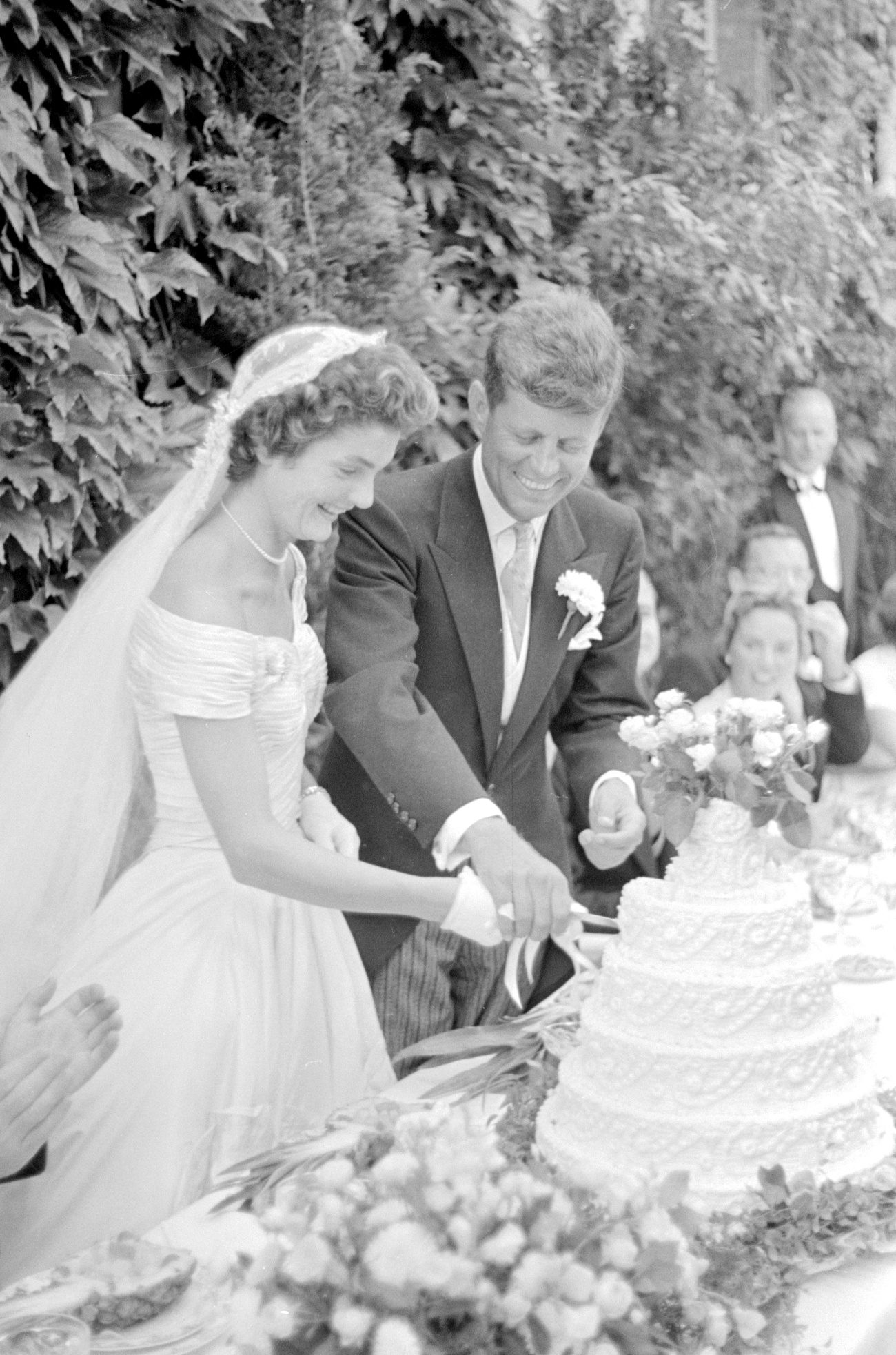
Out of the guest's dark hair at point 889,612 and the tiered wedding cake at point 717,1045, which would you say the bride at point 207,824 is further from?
the guest's dark hair at point 889,612

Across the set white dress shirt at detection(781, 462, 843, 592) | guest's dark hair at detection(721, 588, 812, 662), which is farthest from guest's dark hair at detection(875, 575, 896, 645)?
white dress shirt at detection(781, 462, 843, 592)

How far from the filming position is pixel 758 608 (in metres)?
4.50

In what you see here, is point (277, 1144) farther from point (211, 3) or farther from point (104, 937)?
point (211, 3)

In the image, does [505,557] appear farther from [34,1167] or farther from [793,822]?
[34,1167]

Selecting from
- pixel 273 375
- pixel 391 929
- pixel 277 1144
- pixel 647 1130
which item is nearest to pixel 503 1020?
pixel 391 929

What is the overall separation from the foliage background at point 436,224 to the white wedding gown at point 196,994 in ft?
3.89

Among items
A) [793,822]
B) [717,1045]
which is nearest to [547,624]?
[793,822]

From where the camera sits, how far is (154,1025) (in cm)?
251

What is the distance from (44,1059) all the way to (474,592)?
122cm

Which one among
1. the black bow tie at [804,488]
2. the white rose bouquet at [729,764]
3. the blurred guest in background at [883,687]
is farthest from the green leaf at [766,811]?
the black bow tie at [804,488]

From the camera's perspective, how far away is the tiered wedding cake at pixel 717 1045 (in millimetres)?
1948

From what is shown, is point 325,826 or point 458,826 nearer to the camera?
point 458,826

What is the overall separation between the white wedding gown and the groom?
12cm

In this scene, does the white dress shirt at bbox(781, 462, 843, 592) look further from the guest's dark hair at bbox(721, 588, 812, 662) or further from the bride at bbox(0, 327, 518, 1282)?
the bride at bbox(0, 327, 518, 1282)
